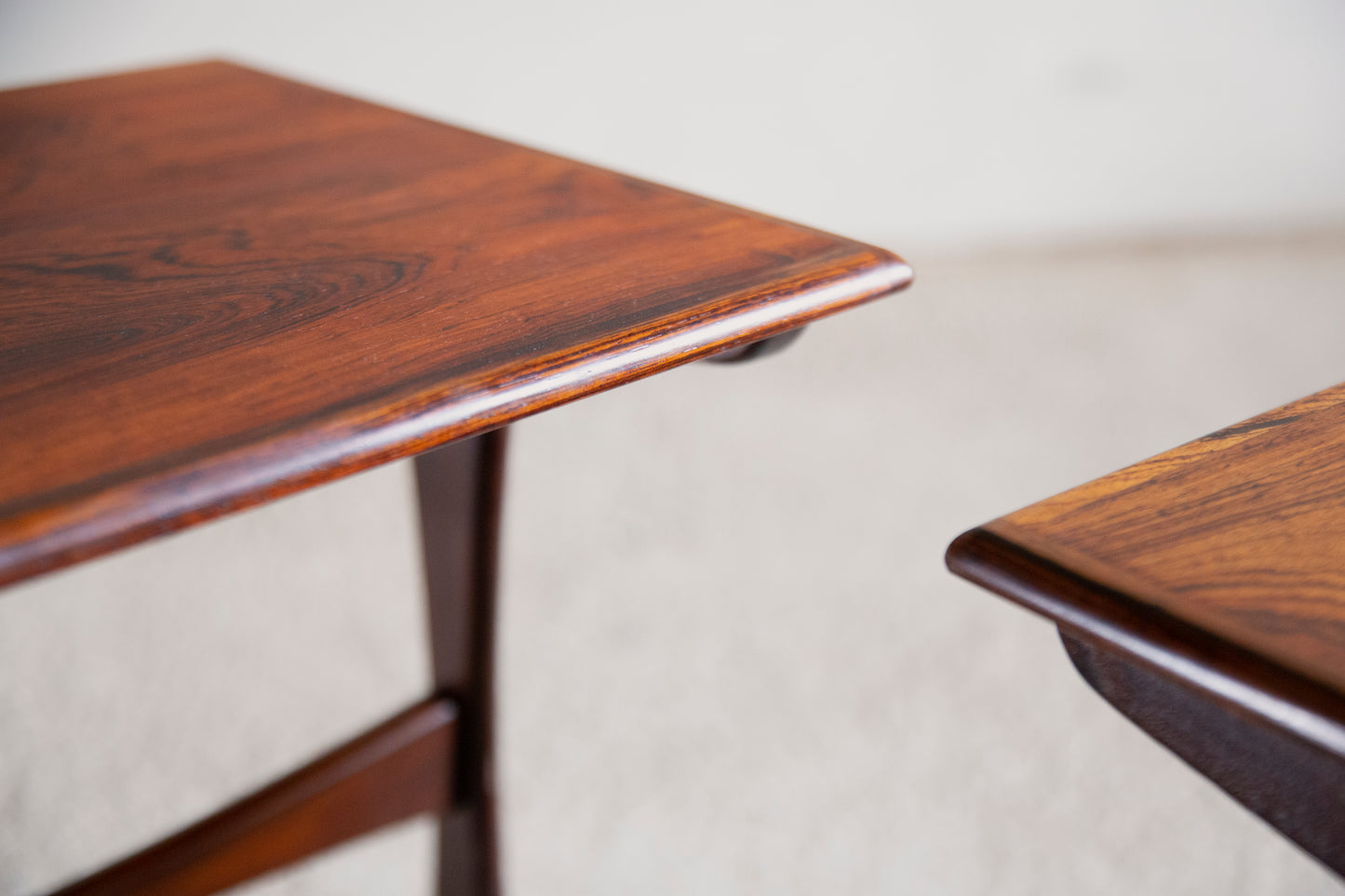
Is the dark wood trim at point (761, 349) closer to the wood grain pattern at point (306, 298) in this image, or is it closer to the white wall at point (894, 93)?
the wood grain pattern at point (306, 298)

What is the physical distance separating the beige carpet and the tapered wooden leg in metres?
0.20

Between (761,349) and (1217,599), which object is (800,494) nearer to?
(761,349)

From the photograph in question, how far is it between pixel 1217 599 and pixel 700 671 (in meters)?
1.04

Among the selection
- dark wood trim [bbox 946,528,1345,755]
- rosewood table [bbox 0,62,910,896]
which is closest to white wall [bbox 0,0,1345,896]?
rosewood table [bbox 0,62,910,896]

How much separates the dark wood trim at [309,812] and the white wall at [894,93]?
1524 millimetres

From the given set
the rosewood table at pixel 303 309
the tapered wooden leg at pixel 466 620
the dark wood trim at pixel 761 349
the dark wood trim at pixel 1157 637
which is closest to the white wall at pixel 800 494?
the tapered wooden leg at pixel 466 620

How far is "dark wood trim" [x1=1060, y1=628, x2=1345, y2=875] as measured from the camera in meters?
0.29

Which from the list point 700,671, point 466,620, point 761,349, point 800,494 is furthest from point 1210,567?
point 800,494

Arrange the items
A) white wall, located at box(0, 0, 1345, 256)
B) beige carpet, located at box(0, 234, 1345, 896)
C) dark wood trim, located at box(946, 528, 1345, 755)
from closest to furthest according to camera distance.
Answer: dark wood trim, located at box(946, 528, 1345, 755), beige carpet, located at box(0, 234, 1345, 896), white wall, located at box(0, 0, 1345, 256)

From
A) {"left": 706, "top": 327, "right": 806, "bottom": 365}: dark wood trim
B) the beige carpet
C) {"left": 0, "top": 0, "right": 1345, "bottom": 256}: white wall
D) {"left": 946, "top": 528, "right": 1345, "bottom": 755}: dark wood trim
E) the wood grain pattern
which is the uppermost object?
the wood grain pattern

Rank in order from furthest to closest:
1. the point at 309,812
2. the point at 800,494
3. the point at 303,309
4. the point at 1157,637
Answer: the point at 800,494 → the point at 309,812 → the point at 303,309 → the point at 1157,637

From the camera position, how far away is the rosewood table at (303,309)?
31 centimetres

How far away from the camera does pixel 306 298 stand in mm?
417

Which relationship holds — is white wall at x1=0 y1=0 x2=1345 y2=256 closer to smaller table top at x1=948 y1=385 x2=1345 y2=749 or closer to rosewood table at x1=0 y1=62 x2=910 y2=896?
rosewood table at x1=0 y1=62 x2=910 y2=896
